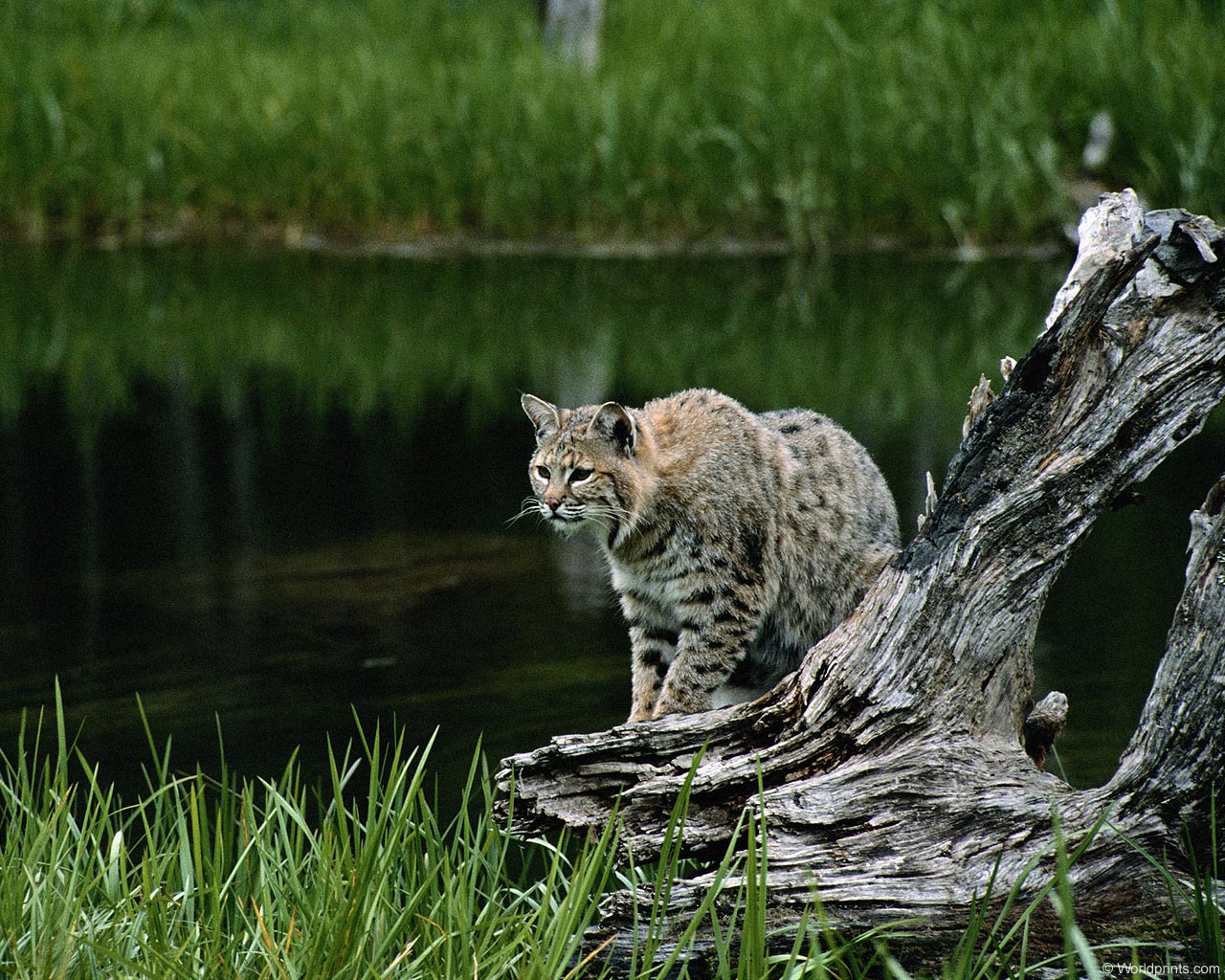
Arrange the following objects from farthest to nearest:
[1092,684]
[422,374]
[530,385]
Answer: [422,374]
[530,385]
[1092,684]

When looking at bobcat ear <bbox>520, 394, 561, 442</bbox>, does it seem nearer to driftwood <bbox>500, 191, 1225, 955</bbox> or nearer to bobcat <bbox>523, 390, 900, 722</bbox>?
bobcat <bbox>523, 390, 900, 722</bbox>

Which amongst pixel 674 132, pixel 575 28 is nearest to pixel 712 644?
pixel 674 132

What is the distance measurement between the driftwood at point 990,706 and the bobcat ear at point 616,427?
1421 mm

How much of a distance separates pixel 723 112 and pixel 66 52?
684cm

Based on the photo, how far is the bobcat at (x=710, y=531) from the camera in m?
5.16

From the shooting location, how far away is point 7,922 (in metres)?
3.39

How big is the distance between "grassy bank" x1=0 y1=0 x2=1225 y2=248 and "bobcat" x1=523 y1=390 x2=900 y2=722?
841 cm

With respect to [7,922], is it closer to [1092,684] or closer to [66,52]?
[1092,684]

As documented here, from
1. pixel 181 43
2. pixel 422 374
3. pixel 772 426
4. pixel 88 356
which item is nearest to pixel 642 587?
pixel 772 426

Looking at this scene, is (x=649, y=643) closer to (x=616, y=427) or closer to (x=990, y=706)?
(x=616, y=427)

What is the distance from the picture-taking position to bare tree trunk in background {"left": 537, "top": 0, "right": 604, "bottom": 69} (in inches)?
668

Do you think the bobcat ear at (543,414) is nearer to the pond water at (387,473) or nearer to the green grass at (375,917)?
the pond water at (387,473)

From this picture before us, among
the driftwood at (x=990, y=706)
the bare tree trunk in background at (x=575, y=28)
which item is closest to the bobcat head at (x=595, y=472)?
the driftwood at (x=990, y=706)

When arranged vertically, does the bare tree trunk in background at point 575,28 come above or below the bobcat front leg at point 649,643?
above
